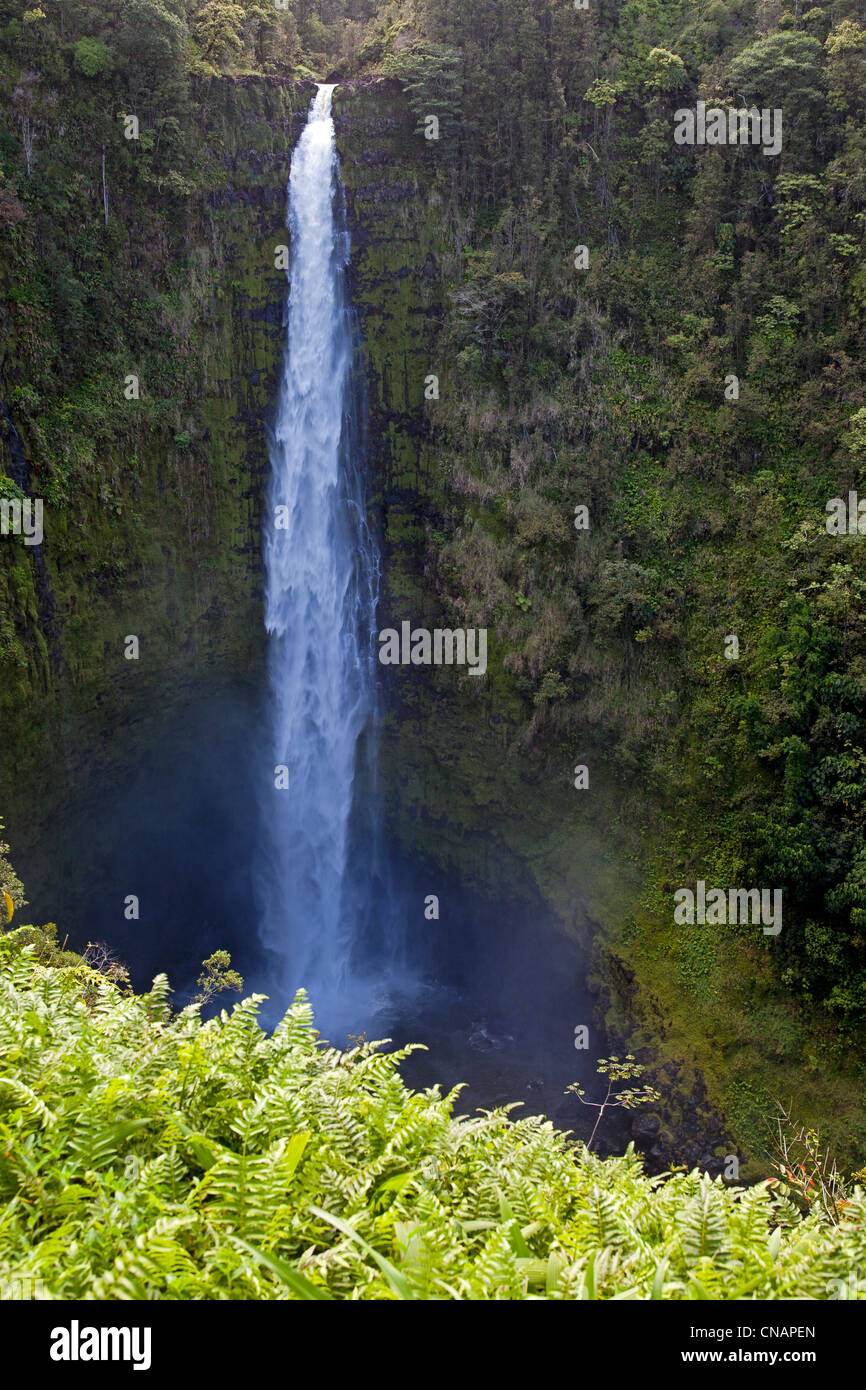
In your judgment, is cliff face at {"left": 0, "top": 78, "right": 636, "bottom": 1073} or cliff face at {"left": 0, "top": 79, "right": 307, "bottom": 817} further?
cliff face at {"left": 0, "top": 78, "right": 636, "bottom": 1073}

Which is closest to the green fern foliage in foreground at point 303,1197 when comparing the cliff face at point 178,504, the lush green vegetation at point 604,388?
the lush green vegetation at point 604,388

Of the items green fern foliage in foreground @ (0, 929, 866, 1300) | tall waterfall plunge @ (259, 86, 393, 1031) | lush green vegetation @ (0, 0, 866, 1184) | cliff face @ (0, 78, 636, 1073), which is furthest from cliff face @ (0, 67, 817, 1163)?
green fern foliage in foreground @ (0, 929, 866, 1300)

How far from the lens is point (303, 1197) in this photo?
10.7ft

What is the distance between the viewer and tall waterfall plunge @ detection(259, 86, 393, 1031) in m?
22.0

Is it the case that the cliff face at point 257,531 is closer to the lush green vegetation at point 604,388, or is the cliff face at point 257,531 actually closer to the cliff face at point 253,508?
the cliff face at point 253,508

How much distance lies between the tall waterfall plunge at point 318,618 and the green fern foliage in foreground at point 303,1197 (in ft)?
58.5

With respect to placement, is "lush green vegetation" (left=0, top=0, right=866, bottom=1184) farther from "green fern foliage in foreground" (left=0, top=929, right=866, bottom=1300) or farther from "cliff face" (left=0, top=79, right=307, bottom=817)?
"green fern foliage in foreground" (left=0, top=929, right=866, bottom=1300)

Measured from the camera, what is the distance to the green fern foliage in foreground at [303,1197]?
2.82 metres

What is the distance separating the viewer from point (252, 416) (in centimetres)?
2214

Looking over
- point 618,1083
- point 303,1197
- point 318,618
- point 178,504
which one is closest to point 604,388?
point 318,618

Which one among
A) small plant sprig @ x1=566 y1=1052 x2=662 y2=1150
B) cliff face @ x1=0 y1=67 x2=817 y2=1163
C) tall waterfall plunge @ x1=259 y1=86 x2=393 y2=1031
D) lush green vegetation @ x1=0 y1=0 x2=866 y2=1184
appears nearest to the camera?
small plant sprig @ x1=566 y1=1052 x2=662 y2=1150

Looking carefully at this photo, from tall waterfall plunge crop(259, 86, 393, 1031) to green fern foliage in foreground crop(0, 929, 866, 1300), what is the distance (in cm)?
1785
